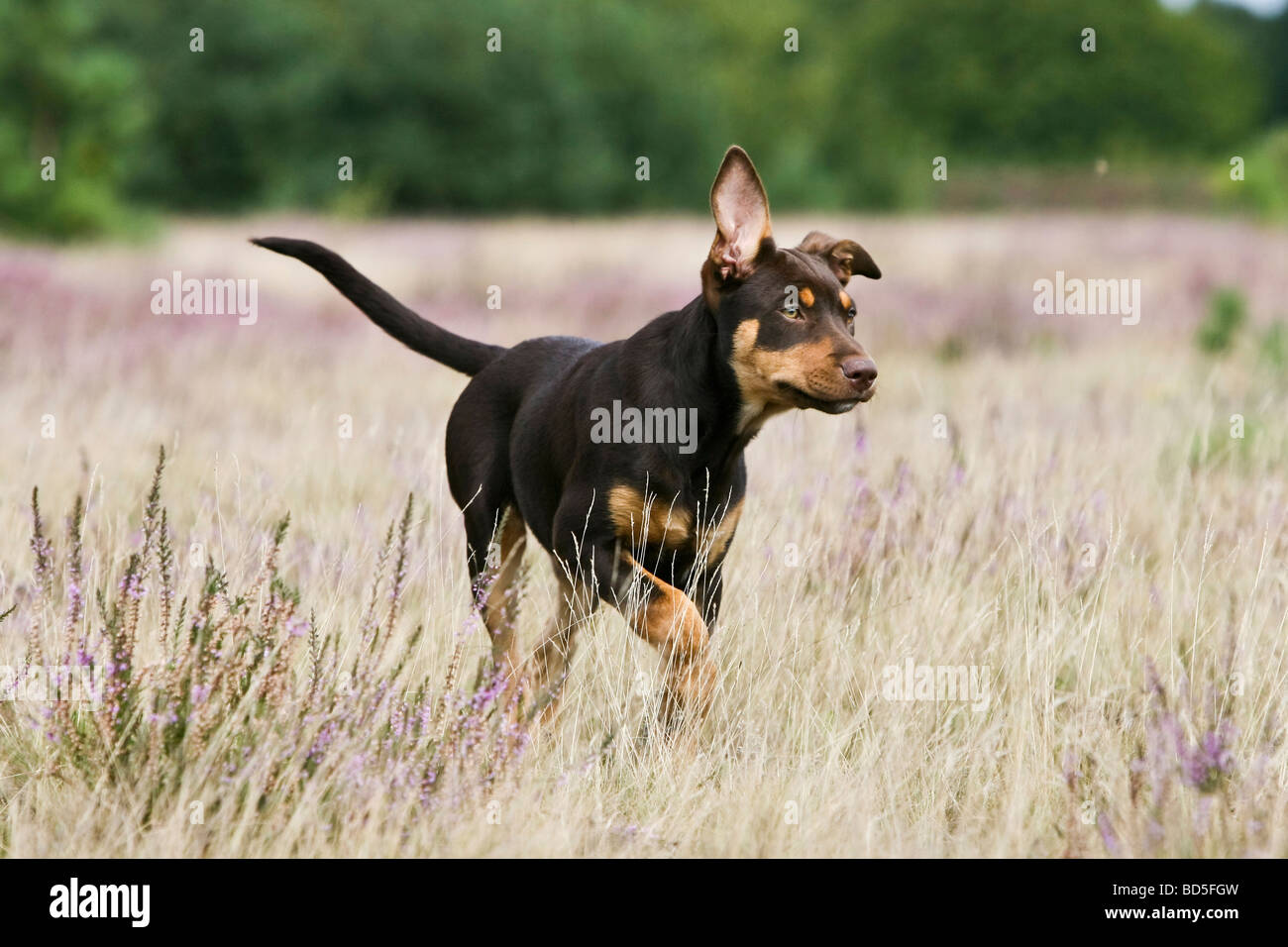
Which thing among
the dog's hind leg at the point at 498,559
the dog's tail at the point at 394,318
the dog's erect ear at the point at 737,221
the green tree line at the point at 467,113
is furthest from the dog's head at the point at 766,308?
the green tree line at the point at 467,113

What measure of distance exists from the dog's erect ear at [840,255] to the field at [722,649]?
87cm

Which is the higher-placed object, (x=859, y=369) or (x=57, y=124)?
(x=57, y=124)

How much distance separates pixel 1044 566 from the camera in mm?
4336

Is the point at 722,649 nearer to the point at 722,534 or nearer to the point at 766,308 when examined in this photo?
the point at 722,534

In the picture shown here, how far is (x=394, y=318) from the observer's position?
4.66 m

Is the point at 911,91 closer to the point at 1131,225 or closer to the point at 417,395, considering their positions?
the point at 1131,225

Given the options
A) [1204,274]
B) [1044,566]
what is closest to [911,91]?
[1204,274]

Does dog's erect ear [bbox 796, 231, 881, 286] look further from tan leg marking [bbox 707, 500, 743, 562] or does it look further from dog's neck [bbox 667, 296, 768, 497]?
tan leg marking [bbox 707, 500, 743, 562]

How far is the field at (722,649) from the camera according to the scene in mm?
3004

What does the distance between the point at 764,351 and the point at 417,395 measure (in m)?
5.42

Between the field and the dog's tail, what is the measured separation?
2.22 ft

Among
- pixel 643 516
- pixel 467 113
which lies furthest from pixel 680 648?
pixel 467 113

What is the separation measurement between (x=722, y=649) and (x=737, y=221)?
121 cm

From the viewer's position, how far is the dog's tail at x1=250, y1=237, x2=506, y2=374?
14.9 feet
